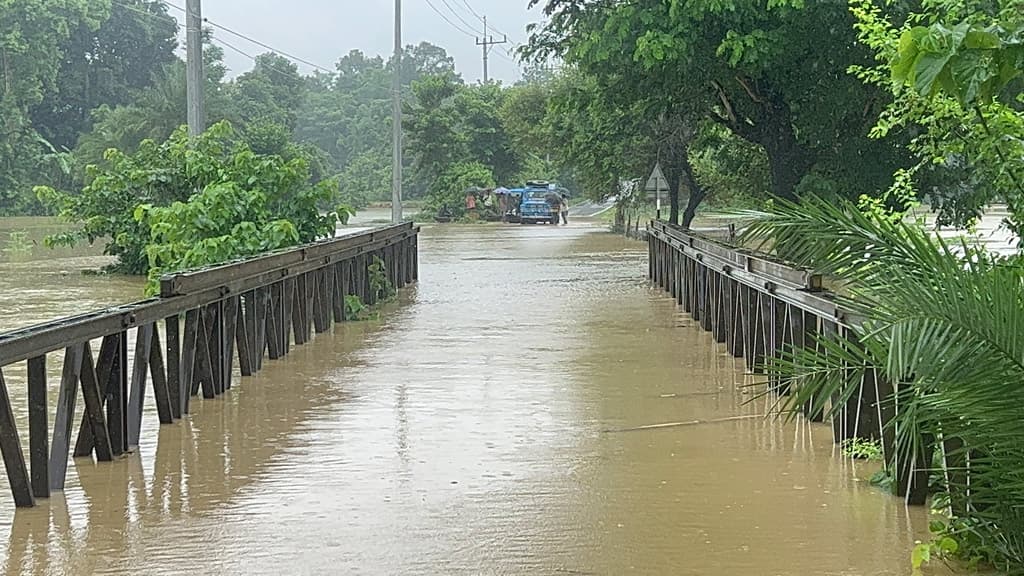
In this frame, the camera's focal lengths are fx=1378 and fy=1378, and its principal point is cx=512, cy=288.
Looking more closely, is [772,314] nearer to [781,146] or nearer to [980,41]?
[980,41]

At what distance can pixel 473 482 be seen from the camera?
808 centimetres

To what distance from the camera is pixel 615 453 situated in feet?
29.5

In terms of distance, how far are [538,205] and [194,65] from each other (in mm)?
45451

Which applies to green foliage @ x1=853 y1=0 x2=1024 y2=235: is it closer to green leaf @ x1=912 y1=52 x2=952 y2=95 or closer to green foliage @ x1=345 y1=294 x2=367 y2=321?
green leaf @ x1=912 y1=52 x2=952 y2=95

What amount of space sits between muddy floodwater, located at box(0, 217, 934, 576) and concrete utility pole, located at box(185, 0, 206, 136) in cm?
678

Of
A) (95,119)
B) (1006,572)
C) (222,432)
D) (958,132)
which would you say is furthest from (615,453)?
(95,119)

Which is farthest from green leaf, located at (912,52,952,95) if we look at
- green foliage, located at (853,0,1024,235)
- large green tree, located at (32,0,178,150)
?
large green tree, located at (32,0,178,150)

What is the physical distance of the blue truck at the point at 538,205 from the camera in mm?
64688

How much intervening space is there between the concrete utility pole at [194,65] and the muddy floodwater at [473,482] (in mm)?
6780

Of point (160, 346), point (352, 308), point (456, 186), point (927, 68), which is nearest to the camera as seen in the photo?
point (927, 68)

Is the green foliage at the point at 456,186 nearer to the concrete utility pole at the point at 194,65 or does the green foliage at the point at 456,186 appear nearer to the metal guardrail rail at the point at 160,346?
the concrete utility pole at the point at 194,65

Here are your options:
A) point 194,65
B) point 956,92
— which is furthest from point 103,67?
point 956,92

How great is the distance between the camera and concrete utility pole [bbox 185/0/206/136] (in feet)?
66.0

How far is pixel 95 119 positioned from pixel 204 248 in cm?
6922
